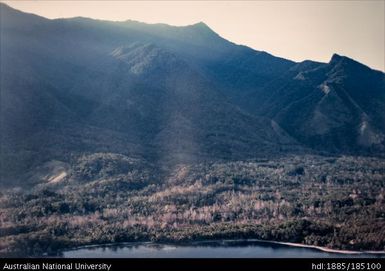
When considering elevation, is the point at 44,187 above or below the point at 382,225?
below

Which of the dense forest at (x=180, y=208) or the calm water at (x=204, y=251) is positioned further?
the dense forest at (x=180, y=208)

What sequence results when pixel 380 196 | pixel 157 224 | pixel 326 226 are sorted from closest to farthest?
pixel 326 226 < pixel 157 224 < pixel 380 196

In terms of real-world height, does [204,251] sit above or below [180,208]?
below

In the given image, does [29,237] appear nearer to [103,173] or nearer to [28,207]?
[28,207]
